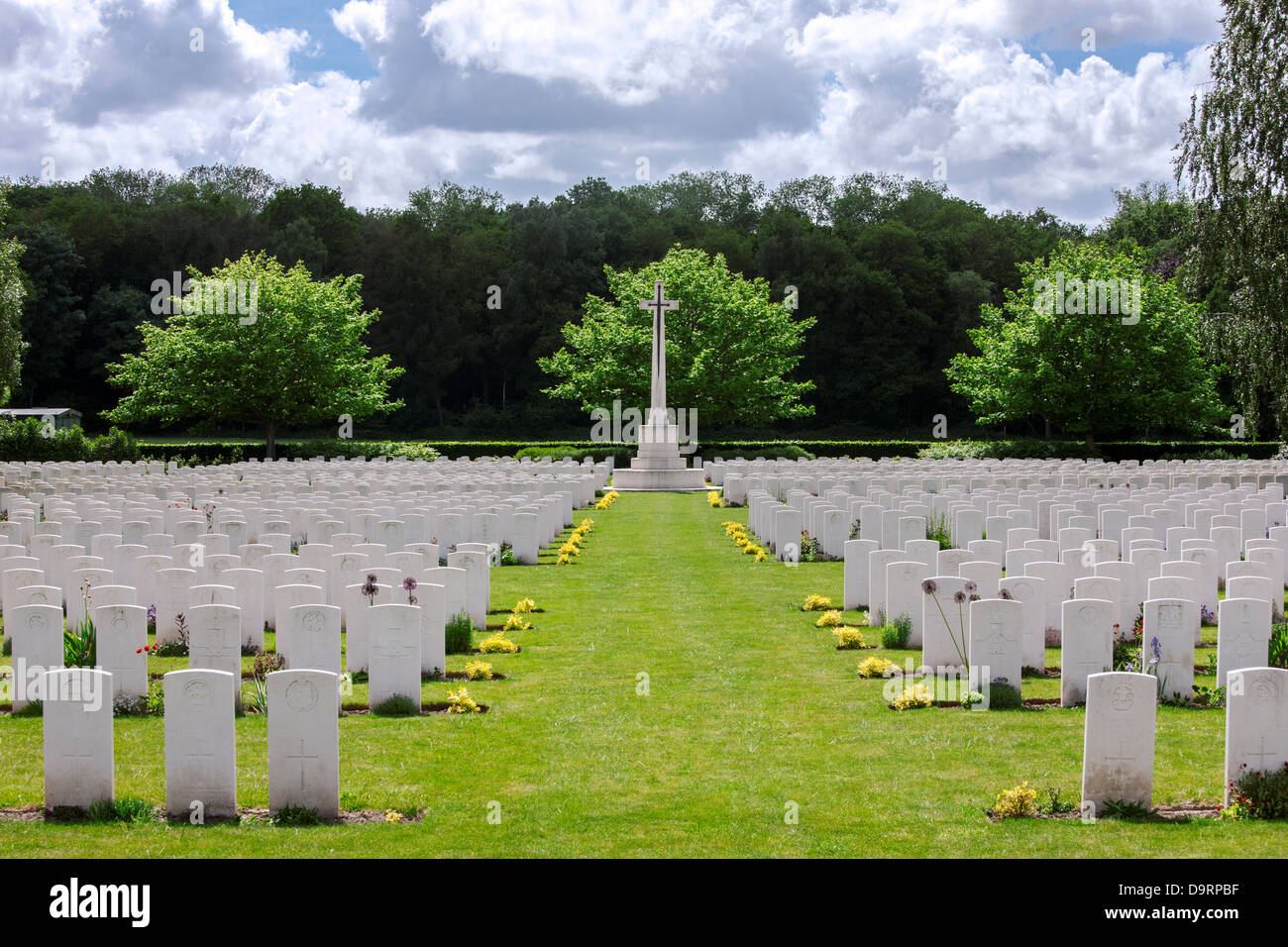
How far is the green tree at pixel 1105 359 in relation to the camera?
41219mm

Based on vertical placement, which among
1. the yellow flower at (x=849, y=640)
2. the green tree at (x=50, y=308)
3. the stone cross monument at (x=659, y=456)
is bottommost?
the yellow flower at (x=849, y=640)

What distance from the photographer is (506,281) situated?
64.9 m

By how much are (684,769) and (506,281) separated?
5949 centimetres

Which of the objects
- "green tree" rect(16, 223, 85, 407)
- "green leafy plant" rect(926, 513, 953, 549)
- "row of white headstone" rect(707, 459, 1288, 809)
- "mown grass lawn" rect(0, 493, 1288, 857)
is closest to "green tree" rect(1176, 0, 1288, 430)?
"row of white headstone" rect(707, 459, 1288, 809)

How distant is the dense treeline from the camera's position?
6222cm

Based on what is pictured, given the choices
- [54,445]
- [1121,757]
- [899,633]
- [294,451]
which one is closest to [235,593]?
[899,633]

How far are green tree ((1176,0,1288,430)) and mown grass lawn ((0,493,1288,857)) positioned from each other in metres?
16.8

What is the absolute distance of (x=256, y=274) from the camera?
46188 mm

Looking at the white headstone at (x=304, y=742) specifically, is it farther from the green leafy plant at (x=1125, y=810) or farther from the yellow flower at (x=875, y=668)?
the yellow flower at (x=875, y=668)

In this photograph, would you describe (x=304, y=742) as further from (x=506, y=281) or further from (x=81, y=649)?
(x=506, y=281)

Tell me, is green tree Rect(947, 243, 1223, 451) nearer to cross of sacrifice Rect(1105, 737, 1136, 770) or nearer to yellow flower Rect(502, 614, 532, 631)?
yellow flower Rect(502, 614, 532, 631)

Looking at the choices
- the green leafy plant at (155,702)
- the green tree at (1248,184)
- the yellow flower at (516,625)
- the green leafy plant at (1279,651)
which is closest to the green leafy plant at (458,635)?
the yellow flower at (516,625)

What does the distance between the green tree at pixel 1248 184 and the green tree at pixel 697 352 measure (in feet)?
80.6
